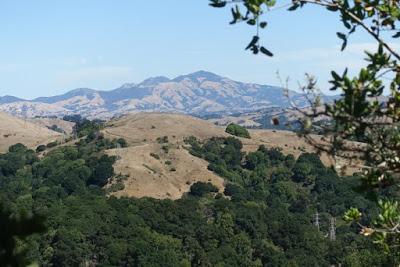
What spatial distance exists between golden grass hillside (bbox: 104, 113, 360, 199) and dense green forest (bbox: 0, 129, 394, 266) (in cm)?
443

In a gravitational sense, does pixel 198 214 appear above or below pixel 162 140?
below

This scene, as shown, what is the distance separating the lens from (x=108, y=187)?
14075cm

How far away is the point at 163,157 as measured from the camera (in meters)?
159

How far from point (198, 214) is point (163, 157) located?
47087mm

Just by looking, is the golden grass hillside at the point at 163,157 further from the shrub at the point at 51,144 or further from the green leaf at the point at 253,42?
the green leaf at the point at 253,42

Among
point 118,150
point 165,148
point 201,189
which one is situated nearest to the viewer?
point 201,189

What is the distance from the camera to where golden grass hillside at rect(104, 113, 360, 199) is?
5595 inches

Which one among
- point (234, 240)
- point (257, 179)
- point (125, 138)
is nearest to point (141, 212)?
Answer: point (234, 240)

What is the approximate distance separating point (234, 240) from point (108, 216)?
859 inches

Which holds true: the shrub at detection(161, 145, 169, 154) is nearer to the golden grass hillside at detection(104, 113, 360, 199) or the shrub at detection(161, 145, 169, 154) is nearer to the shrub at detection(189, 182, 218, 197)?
the golden grass hillside at detection(104, 113, 360, 199)

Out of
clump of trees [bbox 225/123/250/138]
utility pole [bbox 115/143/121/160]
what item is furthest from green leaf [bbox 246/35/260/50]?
clump of trees [bbox 225/123/250/138]

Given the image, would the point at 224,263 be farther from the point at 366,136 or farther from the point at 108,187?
the point at 366,136

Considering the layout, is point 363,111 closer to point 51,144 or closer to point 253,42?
point 253,42

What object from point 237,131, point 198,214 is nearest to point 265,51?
point 198,214
